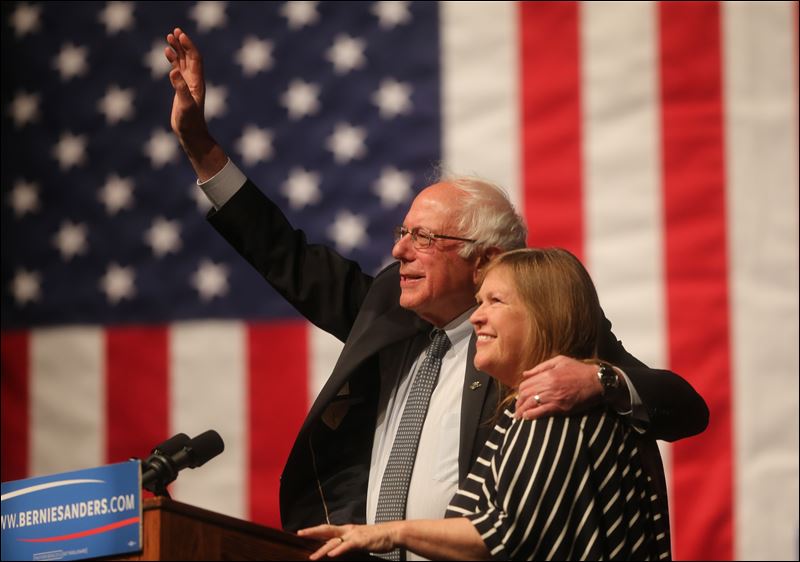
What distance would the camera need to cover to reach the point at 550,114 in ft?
13.3

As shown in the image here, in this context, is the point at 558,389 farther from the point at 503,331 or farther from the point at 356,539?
the point at 356,539

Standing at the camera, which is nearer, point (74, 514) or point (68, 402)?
point (74, 514)

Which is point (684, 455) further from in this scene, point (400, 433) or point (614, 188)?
point (400, 433)

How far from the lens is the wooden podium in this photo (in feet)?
6.23

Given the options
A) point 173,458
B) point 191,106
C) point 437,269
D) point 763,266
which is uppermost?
point 191,106

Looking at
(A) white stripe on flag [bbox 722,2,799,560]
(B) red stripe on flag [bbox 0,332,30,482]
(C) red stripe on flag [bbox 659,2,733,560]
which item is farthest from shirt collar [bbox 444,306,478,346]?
(B) red stripe on flag [bbox 0,332,30,482]

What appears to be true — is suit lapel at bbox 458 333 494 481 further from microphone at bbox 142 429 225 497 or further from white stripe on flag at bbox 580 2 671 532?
white stripe on flag at bbox 580 2 671 532

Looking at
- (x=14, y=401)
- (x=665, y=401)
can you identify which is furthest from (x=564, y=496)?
(x=14, y=401)

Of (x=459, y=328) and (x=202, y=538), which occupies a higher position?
(x=459, y=328)

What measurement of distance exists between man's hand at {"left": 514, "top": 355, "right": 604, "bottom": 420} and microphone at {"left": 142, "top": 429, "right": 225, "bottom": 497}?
0.57 metres

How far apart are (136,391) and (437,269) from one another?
1.65 m

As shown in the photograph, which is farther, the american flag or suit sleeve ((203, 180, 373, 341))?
the american flag

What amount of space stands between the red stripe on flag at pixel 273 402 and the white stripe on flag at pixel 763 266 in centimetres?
137

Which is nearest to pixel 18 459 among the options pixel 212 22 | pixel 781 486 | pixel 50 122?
pixel 50 122
